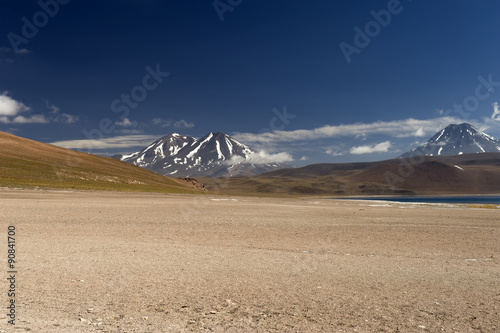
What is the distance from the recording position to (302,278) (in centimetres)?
1088

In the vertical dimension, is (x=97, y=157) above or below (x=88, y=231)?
above

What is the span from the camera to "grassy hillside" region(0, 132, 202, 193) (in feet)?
225

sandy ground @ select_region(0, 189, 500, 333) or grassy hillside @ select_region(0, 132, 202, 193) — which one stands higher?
grassy hillside @ select_region(0, 132, 202, 193)

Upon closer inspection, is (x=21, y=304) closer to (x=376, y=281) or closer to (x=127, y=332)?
(x=127, y=332)

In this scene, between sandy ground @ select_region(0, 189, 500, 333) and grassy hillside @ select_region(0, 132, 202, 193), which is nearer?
sandy ground @ select_region(0, 189, 500, 333)

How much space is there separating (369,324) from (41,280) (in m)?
8.16

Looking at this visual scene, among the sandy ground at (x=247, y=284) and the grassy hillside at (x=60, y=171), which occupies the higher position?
the grassy hillside at (x=60, y=171)

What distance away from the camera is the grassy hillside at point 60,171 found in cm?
6869

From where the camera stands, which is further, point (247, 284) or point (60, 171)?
point (60, 171)

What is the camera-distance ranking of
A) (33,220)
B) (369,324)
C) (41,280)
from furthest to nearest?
1. (33,220)
2. (41,280)
3. (369,324)

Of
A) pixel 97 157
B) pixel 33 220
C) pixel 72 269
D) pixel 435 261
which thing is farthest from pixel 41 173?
pixel 435 261

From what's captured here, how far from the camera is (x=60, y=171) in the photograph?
80875 millimetres

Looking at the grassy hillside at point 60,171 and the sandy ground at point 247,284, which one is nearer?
the sandy ground at point 247,284

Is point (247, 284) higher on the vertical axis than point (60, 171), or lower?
lower
